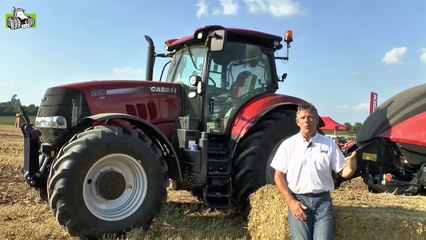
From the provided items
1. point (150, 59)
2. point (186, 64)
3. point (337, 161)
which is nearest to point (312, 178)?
point (337, 161)

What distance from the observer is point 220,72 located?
6.03 m

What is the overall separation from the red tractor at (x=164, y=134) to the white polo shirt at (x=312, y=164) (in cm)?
179

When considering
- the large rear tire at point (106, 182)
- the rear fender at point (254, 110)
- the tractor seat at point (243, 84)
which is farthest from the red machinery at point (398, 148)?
the large rear tire at point (106, 182)

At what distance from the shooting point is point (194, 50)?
20.4 feet

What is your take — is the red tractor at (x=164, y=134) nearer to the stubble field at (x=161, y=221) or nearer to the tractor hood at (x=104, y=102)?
the tractor hood at (x=104, y=102)

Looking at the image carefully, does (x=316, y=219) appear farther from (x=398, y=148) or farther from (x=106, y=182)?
(x=398, y=148)

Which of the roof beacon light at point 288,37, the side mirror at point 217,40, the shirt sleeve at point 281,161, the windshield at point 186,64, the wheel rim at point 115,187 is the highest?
the roof beacon light at point 288,37

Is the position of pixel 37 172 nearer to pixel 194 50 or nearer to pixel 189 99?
pixel 189 99

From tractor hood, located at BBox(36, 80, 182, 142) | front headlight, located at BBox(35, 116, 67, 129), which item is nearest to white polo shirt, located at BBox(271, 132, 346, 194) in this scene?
tractor hood, located at BBox(36, 80, 182, 142)

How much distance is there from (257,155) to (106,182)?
1927mm

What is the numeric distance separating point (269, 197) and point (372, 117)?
4.92 m

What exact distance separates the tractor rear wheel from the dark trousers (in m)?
2.04

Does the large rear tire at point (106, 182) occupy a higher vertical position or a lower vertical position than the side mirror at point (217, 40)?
lower

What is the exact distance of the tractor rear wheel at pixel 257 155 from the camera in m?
5.61
